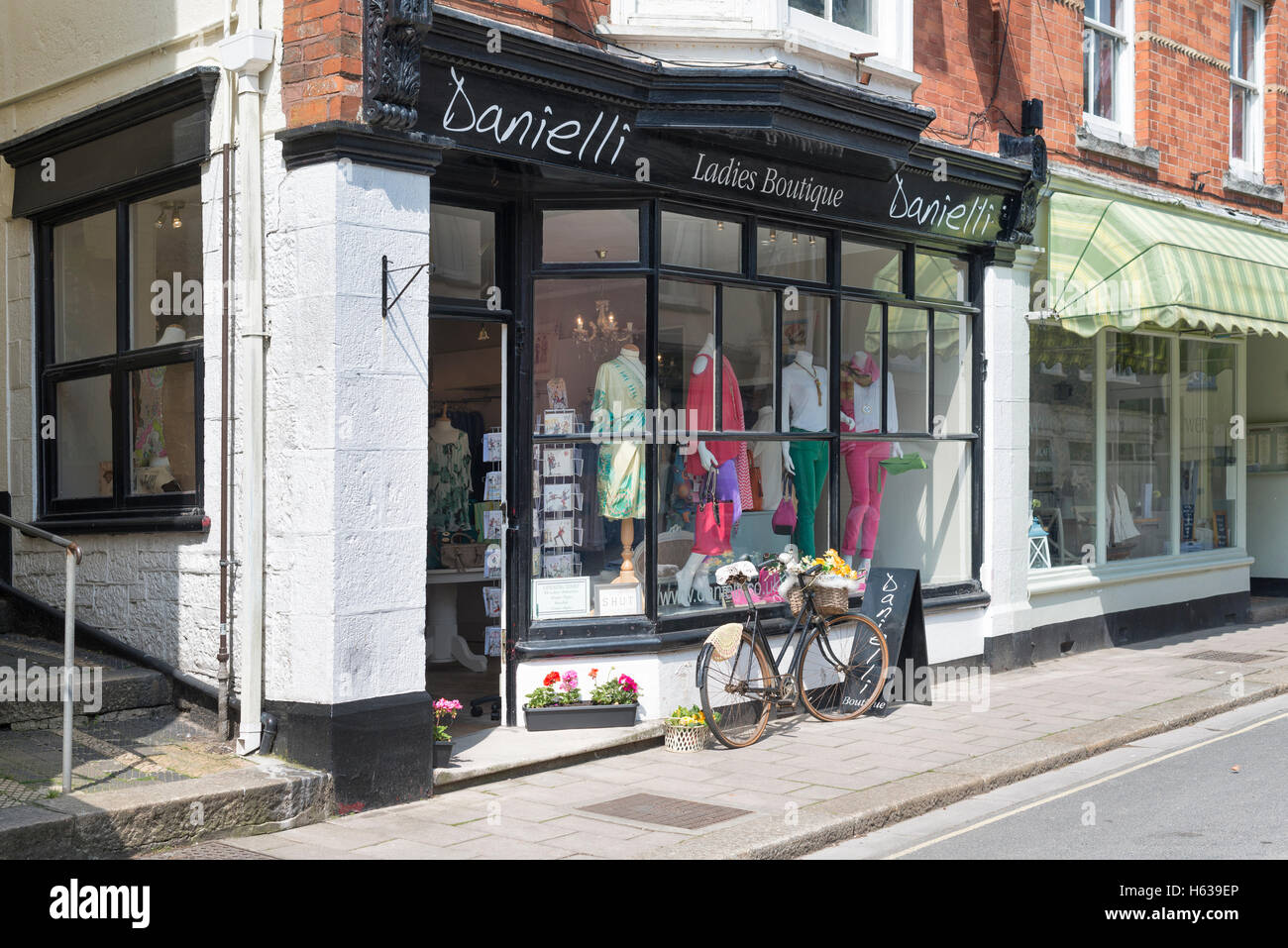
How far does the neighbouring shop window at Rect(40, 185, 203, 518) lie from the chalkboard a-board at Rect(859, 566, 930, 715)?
507 cm

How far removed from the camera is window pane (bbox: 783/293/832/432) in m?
9.90

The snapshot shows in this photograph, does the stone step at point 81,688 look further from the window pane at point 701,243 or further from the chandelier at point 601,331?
the window pane at point 701,243

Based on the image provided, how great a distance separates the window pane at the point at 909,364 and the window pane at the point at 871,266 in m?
0.25

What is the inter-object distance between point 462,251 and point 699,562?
2832 mm

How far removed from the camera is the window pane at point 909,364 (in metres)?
11.0

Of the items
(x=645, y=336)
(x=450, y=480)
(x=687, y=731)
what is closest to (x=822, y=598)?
(x=687, y=731)

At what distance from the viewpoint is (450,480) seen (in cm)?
1058

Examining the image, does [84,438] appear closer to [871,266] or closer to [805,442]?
[805,442]

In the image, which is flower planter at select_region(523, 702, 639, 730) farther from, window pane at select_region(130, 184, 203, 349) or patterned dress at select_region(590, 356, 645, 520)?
window pane at select_region(130, 184, 203, 349)
